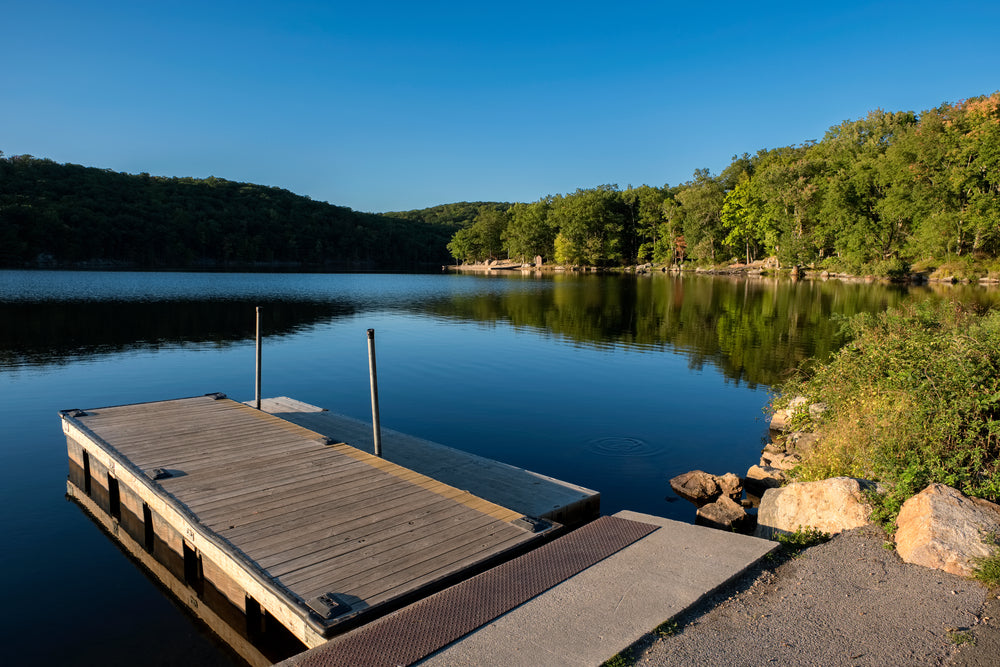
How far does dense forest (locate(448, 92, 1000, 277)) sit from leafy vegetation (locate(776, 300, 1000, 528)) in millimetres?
60862

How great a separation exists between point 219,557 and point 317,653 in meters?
1.95

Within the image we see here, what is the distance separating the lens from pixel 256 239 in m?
130

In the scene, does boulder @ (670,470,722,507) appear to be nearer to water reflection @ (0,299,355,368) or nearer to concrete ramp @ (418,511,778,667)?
concrete ramp @ (418,511,778,667)

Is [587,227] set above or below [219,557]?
above

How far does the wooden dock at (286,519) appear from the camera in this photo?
4.80 m

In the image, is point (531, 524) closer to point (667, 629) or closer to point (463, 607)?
point (463, 607)

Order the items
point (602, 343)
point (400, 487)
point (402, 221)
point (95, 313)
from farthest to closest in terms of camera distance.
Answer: point (402, 221)
point (95, 313)
point (602, 343)
point (400, 487)

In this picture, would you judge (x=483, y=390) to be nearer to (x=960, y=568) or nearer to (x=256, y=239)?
(x=960, y=568)

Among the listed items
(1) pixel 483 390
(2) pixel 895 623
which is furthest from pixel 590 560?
(1) pixel 483 390

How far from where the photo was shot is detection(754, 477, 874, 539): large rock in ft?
19.8

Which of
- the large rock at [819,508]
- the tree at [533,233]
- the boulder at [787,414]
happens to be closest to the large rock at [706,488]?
the large rock at [819,508]

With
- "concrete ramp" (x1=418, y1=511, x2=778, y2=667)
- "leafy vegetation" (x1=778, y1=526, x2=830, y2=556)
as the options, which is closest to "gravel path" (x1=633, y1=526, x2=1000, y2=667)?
"concrete ramp" (x1=418, y1=511, x2=778, y2=667)

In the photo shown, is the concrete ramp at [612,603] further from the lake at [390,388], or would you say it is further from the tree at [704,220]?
the tree at [704,220]

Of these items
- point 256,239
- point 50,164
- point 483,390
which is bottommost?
point 483,390
